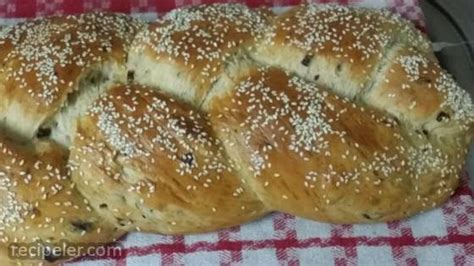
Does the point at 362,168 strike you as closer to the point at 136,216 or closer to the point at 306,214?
the point at 306,214

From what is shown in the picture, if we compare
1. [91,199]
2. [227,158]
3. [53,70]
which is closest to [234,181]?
[227,158]

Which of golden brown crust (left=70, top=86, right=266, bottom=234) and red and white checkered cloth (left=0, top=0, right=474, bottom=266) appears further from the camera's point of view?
red and white checkered cloth (left=0, top=0, right=474, bottom=266)

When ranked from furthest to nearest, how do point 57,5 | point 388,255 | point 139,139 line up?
point 57,5 < point 388,255 < point 139,139

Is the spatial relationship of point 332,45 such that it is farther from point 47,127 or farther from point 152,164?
point 47,127

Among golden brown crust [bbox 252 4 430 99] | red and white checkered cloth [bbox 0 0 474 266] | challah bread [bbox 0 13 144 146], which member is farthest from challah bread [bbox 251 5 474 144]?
challah bread [bbox 0 13 144 146]

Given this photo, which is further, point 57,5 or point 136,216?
point 57,5

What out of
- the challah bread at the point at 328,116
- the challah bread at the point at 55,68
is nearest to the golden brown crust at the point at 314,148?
the challah bread at the point at 328,116

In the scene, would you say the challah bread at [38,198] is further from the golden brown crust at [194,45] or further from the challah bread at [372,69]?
the challah bread at [372,69]

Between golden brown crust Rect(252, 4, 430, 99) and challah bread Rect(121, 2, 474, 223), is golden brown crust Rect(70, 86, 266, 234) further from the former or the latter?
golden brown crust Rect(252, 4, 430, 99)
